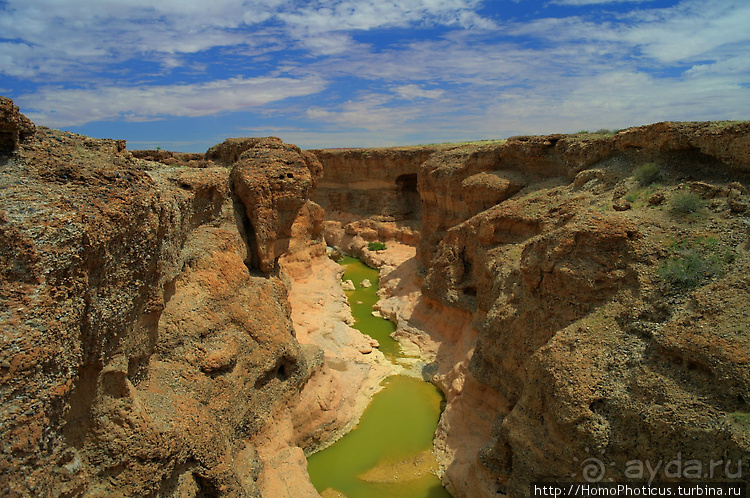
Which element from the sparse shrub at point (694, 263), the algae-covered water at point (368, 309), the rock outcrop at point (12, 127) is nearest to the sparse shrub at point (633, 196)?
the sparse shrub at point (694, 263)

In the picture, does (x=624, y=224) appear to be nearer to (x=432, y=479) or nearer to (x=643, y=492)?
(x=643, y=492)

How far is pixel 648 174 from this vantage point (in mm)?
9180

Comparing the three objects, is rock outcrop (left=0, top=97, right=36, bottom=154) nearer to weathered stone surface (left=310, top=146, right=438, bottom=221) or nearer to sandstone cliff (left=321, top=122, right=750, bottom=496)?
sandstone cliff (left=321, top=122, right=750, bottom=496)

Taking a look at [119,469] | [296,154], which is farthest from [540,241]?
[119,469]

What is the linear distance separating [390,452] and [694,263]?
22.6 feet

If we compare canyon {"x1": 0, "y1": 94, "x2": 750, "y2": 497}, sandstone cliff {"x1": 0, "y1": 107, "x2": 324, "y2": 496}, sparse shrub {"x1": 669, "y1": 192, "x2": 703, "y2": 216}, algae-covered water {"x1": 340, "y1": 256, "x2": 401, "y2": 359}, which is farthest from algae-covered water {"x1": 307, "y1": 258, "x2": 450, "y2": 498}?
sparse shrub {"x1": 669, "y1": 192, "x2": 703, "y2": 216}

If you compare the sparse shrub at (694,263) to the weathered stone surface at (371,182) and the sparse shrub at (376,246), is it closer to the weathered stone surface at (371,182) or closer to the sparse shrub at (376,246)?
the sparse shrub at (376,246)

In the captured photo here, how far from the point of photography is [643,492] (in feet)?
18.3

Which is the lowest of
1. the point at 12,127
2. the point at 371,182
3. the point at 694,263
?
the point at 694,263

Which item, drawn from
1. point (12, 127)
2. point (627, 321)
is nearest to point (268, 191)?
point (12, 127)

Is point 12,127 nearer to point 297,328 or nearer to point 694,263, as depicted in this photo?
point 694,263

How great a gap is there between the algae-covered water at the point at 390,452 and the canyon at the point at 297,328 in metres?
0.35

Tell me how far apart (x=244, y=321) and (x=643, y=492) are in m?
6.78

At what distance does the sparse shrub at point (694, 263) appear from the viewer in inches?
257
